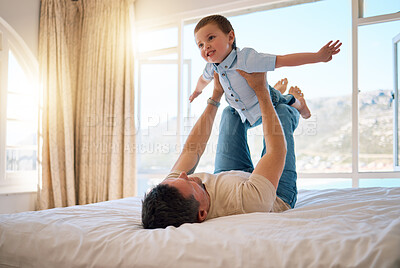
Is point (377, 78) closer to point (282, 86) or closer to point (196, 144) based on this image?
point (282, 86)

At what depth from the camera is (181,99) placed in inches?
153

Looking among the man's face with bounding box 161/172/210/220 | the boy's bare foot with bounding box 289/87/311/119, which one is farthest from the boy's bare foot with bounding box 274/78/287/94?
the man's face with bounding box 161/172/210/220

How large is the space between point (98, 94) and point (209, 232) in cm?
332

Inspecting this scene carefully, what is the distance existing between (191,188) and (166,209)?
12cm

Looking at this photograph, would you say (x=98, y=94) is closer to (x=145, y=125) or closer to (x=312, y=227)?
(x=145, y=125)

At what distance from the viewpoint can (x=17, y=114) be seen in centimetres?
379

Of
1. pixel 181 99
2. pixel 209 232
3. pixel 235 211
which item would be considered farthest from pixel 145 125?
pixel 209 232

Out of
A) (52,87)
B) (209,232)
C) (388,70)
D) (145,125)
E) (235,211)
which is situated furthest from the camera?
(145,125)

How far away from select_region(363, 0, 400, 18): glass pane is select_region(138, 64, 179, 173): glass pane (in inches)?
85.9

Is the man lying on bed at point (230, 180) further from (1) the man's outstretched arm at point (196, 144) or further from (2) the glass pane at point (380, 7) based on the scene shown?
(2) the glass pane at point (380, 7)

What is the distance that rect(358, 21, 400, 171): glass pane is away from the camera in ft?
11.1

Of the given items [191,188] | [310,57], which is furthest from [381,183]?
[191,188]

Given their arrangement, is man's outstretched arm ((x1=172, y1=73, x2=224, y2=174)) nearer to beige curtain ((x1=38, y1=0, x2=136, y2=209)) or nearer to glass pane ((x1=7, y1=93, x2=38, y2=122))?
beige curtain ((x1=38, y1=0, x2=136, y2=209))

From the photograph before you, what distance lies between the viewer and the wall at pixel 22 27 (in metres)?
3.37
